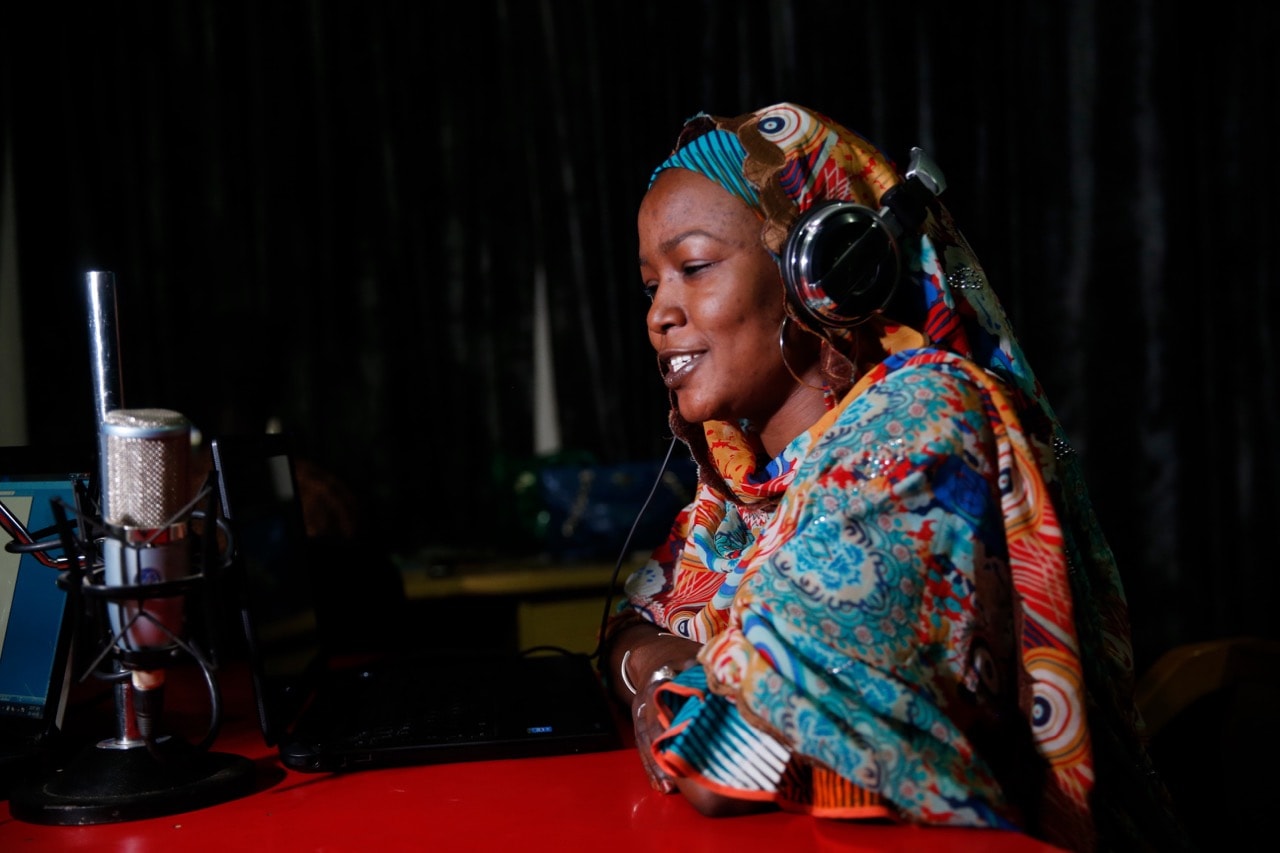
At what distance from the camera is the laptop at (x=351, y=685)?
3.42 ft

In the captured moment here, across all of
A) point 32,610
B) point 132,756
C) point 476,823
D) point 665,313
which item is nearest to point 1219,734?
point 665,313

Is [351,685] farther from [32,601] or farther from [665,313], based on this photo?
[665,313]

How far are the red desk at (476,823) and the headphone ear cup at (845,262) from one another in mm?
510

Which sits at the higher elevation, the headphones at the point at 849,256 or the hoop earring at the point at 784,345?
the headphones at the point at 849,256

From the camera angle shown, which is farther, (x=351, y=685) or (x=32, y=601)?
(x=351, y=685)

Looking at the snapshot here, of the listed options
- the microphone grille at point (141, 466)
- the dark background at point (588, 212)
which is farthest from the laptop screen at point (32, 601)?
the dark background at point (588, 212)

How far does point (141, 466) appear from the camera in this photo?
0.85 m

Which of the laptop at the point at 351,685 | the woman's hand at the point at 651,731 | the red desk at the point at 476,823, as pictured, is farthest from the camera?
the laptop at the point at 351,685

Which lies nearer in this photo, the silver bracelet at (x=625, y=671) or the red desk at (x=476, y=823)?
the red desk at (x=476, y=823)

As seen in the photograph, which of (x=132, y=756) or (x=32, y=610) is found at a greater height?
(x=32, y=610)

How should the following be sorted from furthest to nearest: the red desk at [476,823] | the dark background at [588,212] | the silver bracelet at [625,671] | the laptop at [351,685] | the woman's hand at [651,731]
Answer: the dark background at [588,212] → the silver bracelet at [625,671] → the laptop at [351,685] → the woman's hand at [651,731] → the red desk at [476,823]

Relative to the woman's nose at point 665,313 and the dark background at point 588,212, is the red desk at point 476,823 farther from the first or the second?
the dark background at point 588,212

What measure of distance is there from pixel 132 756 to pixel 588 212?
2424 mm

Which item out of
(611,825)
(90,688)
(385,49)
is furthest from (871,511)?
(385,49)
